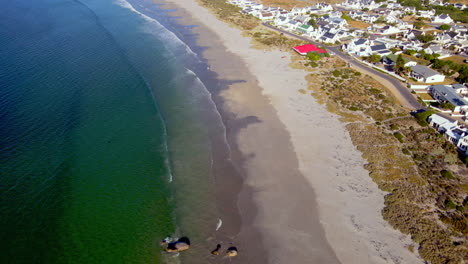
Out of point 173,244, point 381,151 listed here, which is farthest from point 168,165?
point 381,151

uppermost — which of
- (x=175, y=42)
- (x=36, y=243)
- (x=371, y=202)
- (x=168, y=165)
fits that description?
(x=175, y=42)

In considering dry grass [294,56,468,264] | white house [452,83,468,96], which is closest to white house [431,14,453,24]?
white house [452,83,468,96]

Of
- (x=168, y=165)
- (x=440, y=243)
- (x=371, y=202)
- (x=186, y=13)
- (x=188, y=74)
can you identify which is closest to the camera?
(x=440, y=243)

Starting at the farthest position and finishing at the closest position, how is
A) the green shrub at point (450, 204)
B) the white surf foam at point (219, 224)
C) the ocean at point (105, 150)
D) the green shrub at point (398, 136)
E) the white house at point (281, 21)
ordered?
the white house at point (281, 21), the green shrub at point (398, 136), the green shrub at point (450, 204), the white surf foam at point (219, 224), the ocean at point (105, 150)

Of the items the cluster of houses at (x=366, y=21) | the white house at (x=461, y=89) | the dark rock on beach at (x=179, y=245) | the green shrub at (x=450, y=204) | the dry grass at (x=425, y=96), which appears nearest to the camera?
the dark rock on beach at (x=179, y=245)

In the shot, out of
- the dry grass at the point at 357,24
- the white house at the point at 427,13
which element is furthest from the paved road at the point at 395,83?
the white house at the point at 427,13

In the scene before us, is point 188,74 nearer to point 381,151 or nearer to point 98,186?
point 98,186

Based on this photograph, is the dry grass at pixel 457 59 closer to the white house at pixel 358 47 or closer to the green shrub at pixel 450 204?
the white house at pixel 358 47
